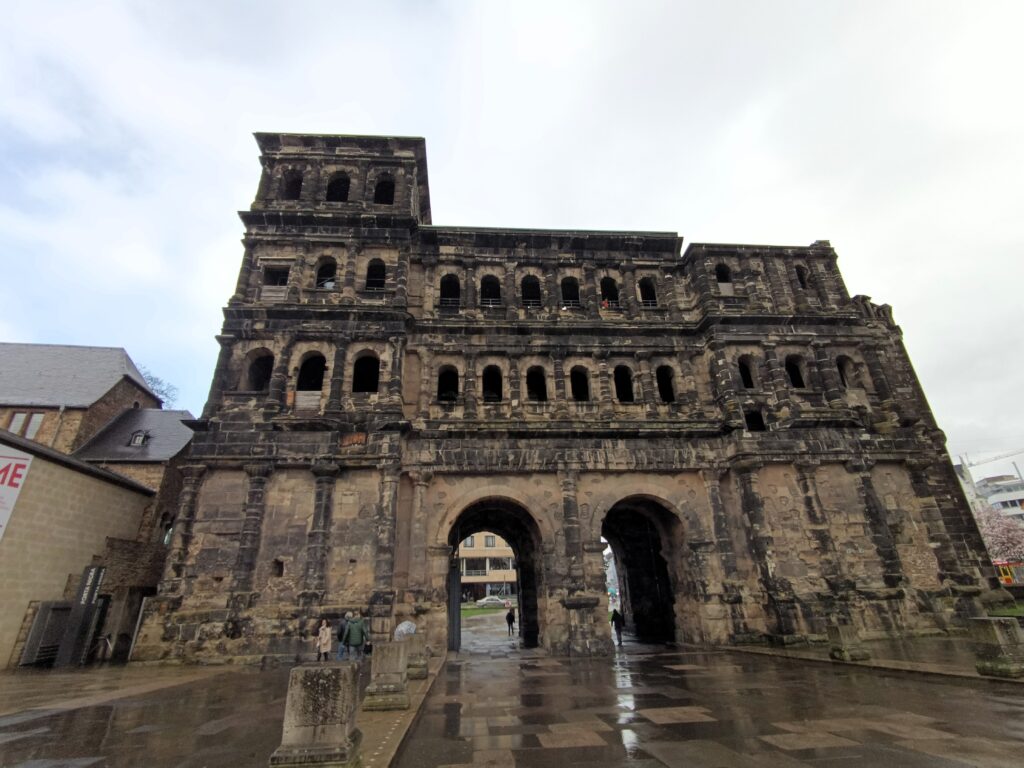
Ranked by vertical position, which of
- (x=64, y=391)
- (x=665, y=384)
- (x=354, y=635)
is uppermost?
(x=64, y=391)

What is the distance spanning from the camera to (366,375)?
2089cm

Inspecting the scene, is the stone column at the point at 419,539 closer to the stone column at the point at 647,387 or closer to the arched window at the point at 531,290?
the stone column at the point at 647,387

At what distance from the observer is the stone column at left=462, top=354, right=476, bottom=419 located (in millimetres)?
19156

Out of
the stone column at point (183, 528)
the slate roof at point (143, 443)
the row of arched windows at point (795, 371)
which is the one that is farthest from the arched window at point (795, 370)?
the slate roof at point (143, 443)

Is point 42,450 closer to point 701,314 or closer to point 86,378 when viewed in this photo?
point 86,378

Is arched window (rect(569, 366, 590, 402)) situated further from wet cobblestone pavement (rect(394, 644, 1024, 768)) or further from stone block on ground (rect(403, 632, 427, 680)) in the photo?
stone block on ground (rect(403, 632, 427, 680))

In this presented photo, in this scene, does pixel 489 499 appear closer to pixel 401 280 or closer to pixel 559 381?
pixel 559 381

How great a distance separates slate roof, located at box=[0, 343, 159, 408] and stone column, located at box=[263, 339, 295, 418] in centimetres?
1611

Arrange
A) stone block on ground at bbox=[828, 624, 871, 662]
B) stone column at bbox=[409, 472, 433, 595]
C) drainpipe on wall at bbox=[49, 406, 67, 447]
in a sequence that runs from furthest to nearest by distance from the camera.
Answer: drainpipe on wall at bbox=[49, 406, 67, 447], stone column at bbox=[409, 472, 433, 595], stone block on ground at bbox=[828, 624, 871, 662]

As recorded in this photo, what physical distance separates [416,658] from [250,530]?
7.98m

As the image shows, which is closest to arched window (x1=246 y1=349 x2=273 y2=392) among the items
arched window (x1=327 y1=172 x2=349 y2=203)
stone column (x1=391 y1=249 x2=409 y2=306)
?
stone column (x1=391 y1=249 x2=409 y2=306)

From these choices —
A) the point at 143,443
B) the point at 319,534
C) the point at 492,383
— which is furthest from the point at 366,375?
the point at 143,443

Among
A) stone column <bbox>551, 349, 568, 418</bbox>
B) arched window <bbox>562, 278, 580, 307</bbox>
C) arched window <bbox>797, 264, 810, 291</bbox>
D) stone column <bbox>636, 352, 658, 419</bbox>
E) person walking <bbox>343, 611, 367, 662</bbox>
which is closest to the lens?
person walking <bbox>343, 611, 367, 662</bbox>

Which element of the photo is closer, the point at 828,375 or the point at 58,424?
the point at 828,375
